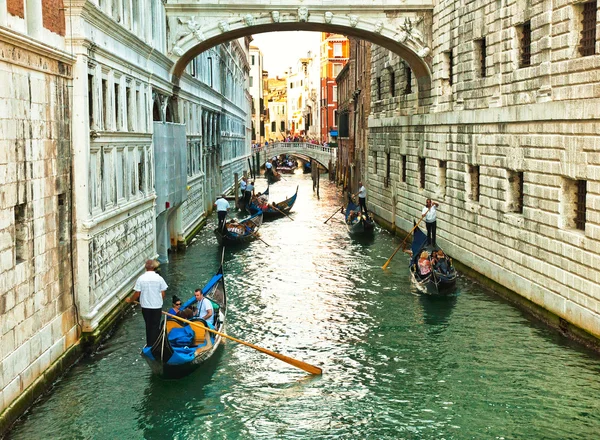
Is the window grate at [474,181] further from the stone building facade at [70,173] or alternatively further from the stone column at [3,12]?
the stone column at [3,12]

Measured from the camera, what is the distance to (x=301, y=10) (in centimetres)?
1911

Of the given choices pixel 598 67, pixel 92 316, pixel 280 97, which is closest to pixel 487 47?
pixel 598 67

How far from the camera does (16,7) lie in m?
8.60

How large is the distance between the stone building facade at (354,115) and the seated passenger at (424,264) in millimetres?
14975

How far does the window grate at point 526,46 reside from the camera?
13.9 metres

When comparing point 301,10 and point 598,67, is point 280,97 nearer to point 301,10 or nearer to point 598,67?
point 301,10

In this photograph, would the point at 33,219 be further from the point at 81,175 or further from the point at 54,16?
the point at 54,16

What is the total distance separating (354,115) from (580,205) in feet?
88.4

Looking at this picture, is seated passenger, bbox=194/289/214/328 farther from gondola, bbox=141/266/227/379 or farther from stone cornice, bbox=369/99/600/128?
stone cornice, bbox=369/99/600/128

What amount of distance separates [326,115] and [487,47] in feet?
184

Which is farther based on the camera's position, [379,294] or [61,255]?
[379,294]

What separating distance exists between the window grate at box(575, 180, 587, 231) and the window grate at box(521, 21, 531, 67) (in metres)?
2.78

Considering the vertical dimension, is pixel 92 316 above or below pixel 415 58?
below

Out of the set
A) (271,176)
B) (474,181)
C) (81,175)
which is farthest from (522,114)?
(271,176)
